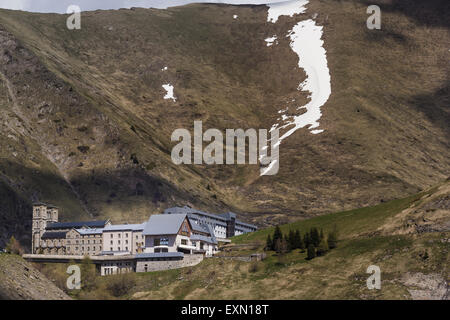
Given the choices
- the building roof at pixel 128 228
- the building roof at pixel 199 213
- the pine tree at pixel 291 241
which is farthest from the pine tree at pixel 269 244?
the building roof at pixel 199 213

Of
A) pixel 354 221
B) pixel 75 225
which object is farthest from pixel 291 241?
pixel 75 225

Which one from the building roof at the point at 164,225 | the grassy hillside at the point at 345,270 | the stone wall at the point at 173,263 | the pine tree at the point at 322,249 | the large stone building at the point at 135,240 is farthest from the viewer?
the building roof at the point at 164,225

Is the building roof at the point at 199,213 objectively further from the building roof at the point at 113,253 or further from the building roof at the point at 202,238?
the building roof at the point at 113,253

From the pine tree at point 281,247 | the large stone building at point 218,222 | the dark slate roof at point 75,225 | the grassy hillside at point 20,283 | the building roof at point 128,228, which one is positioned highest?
the large stone building at point 218,222

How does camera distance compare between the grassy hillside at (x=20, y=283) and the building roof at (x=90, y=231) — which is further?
the building roof at (x=90, y=231)

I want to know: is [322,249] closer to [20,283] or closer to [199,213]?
[20,283]
